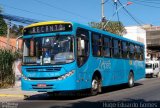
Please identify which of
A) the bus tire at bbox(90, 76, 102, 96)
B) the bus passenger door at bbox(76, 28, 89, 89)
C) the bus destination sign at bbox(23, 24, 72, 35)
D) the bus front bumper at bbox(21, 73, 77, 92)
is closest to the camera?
the bus front bumper at bbox(21, 73, 77, 92)

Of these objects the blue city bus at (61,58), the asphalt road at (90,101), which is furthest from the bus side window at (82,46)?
the asphalt road at (90,101)

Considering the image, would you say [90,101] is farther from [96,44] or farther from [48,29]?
[96,44]

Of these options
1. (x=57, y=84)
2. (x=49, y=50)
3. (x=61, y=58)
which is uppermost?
(x=49, y=50)

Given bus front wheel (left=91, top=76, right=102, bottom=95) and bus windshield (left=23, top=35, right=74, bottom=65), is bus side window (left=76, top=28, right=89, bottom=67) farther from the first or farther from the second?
bus front wheel (left=91, top=76, right=102, bottom=95)

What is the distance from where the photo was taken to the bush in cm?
2284

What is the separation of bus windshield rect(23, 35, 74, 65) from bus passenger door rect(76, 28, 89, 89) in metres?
0.56

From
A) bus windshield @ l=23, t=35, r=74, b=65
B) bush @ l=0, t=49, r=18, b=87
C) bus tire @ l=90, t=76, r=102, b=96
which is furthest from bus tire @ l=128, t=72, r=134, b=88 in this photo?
bus windshield @ l=23, t=35, r=74, b=65

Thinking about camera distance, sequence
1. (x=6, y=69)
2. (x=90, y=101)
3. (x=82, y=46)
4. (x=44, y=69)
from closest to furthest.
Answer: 1. (x=90, y=101)
2. (x=44, y=69)
3. (x=82, y=46)
4. (x=6, y=69)

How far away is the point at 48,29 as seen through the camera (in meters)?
15.5

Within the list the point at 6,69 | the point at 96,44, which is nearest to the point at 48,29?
the point at 96,44

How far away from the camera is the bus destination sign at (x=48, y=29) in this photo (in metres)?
15.3

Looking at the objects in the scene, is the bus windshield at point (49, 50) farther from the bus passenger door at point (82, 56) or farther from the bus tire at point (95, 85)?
the bus tire at point (95, 85)

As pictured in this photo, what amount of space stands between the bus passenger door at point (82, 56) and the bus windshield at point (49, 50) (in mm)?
557

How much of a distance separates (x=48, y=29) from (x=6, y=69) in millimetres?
8370
